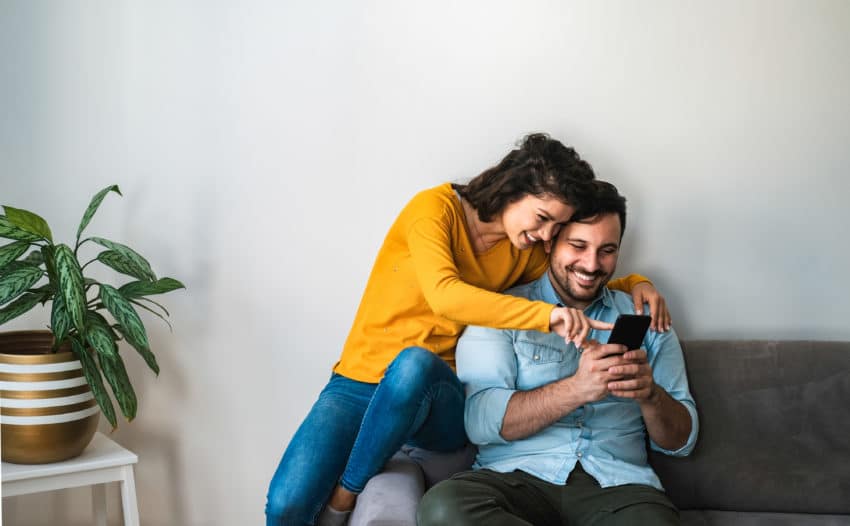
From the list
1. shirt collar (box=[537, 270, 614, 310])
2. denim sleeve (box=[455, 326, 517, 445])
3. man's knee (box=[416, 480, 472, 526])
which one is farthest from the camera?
shirt collar (box=[537, 270, 614, 310])

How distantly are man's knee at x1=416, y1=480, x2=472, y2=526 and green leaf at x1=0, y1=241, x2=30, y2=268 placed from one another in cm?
116

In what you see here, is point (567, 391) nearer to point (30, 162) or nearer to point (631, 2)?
point (631, 2)

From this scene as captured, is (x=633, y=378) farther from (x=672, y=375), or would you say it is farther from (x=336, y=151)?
(x=336, y=151)

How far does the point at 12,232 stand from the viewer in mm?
1985

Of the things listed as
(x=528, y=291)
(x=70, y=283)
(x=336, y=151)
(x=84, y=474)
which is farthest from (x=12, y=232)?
(x=528, y=291)

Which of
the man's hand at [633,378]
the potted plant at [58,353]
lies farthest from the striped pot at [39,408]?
the man's hand at [633,378]

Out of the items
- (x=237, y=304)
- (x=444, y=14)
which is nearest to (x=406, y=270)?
(x=237, y=304)

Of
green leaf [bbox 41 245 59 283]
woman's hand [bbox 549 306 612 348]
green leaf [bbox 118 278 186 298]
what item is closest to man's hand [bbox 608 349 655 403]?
woman's hand [bbox 549 306 612 348]

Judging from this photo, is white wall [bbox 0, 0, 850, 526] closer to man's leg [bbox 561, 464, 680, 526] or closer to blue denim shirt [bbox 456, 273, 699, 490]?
blue denim shirt [bbox 456, 273, 699, 490]

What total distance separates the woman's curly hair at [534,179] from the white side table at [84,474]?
3.72ft

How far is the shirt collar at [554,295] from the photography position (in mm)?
2156

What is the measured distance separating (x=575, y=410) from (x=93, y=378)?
121cm

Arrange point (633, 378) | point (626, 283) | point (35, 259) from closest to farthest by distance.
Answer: point (633, 378), point (35, 259), point (626, 283)

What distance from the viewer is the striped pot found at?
1998 millimetres
